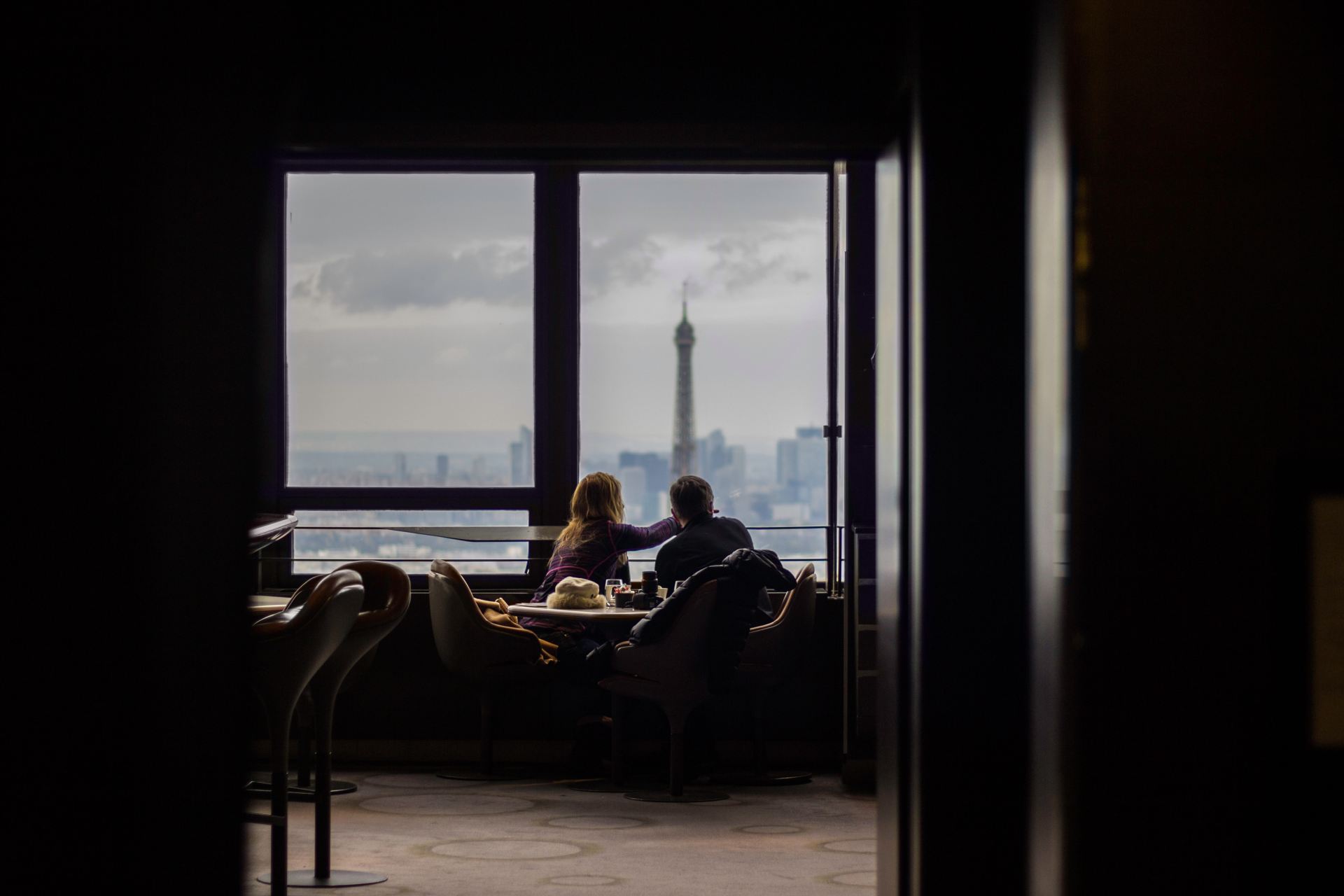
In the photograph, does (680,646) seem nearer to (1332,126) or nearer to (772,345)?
(772,345)

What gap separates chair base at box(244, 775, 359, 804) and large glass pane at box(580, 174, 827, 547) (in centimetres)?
208

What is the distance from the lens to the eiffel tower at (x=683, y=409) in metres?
7.04

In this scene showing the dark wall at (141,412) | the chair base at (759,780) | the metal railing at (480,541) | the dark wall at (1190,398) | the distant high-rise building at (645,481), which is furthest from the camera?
the distant high-rise building at (645,481)

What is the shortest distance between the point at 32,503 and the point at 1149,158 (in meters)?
1.83

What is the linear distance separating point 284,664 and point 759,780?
295cm

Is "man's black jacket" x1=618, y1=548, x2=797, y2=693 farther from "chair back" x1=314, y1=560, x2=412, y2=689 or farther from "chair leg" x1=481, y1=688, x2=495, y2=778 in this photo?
"chair back" x1=314, y1=560, x2=412, y2=689

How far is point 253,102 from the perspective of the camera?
2.34 metres

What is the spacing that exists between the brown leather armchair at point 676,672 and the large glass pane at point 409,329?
1.69 meters

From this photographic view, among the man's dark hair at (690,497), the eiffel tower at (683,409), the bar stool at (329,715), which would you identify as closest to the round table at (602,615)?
the man's dark hair at (690,497)

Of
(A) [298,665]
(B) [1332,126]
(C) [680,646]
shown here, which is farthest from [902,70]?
(C) [680,646]

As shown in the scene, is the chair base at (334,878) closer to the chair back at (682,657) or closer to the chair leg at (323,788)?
the chair leg at (323,788)

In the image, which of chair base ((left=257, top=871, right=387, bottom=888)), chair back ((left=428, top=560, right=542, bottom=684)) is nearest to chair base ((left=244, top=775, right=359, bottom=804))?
chair base ((left=257, top=871, right=387, bottom=888))

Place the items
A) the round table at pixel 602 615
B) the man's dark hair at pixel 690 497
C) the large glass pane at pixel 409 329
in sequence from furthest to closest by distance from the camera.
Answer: the large glass pane at pixel 409 329 → the man's dark hair at pixel 690 497 → the round table at pixel 602 615

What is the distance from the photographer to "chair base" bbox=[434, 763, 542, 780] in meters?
6.07
